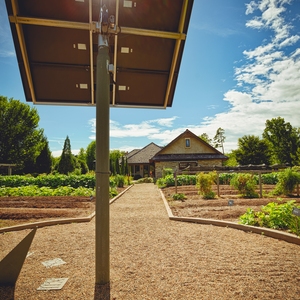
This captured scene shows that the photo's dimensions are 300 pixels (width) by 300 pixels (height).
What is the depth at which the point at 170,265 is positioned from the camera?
3650mm

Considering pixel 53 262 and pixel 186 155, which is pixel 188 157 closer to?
pixel 186 155

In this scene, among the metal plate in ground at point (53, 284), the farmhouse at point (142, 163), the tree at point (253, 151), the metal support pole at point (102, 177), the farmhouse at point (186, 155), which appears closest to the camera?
the metal support pole at point (102, 177)

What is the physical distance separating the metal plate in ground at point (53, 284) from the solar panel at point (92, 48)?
2.81m

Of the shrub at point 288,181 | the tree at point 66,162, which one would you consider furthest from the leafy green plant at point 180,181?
the tree at point 66,162

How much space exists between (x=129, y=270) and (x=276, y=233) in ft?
11.8

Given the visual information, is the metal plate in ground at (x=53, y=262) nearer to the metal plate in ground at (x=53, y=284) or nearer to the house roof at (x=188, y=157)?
the metal plate in ground at (x=53, y=284)

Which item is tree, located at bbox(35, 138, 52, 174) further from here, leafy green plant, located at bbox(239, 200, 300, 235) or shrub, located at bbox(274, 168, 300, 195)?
leafy green plant, located at bbox(239, 200, 300, 235)

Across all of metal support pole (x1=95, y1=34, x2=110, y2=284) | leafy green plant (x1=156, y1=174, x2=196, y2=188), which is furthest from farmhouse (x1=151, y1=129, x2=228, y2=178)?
metal support pole (x1=95, y1=34, x2=110, y2=284)

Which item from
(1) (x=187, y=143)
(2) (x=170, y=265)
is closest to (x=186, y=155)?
(1) (x=187, y=143)

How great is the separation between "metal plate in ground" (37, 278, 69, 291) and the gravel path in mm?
66

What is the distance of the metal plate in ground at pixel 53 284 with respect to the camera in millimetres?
2898

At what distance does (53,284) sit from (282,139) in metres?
61.8

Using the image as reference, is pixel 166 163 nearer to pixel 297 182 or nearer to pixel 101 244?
pixel 297 182

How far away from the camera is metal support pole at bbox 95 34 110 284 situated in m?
2.74
